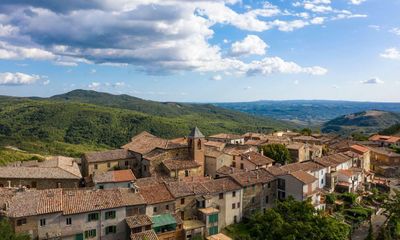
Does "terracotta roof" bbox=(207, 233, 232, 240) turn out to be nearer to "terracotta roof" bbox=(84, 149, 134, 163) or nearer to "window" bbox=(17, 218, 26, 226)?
"window" bbox=(17, 218, 26, 226)

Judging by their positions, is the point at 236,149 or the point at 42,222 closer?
the point at 42,222

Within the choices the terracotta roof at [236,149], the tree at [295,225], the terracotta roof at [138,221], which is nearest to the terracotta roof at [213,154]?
the terracotta roof at [236,149]

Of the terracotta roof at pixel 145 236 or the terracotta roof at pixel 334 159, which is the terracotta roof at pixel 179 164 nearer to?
the terracotta roof at pixel 145 236

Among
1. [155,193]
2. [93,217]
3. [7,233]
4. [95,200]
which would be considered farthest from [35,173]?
[7,233]

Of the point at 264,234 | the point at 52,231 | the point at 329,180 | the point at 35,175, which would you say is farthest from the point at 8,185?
the point at 329,180

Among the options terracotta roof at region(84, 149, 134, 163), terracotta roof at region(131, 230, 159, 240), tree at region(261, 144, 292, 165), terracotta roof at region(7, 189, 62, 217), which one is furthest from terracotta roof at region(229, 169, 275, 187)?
terracotta roof at region(7, 189, 62, 217)

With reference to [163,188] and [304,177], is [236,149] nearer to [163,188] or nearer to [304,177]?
[304,177]

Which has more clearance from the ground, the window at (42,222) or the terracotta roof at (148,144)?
the terracotta roof at (148,144)
